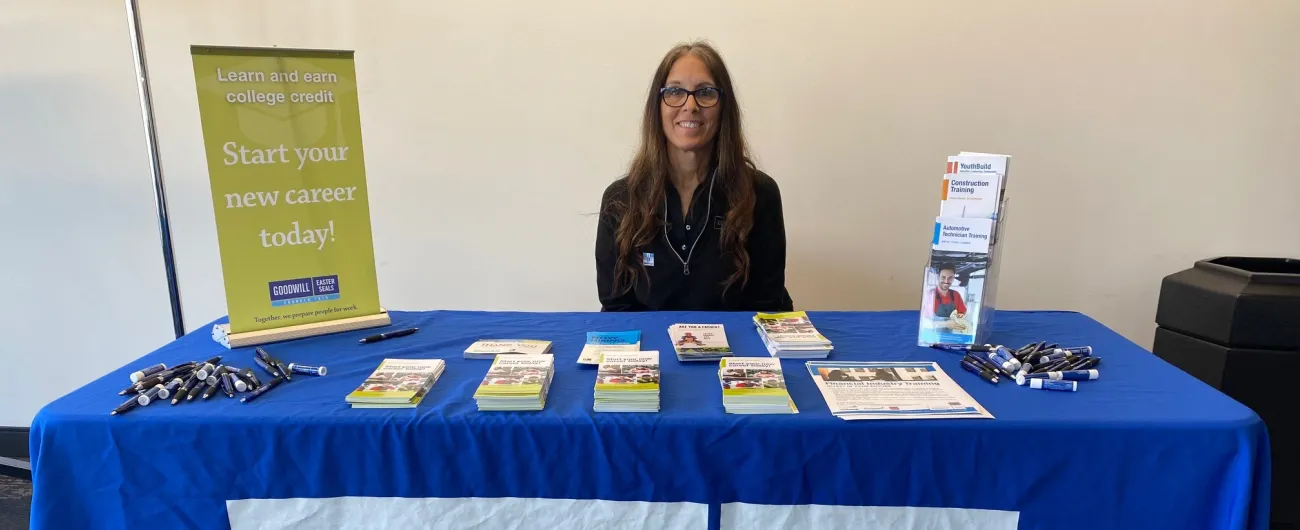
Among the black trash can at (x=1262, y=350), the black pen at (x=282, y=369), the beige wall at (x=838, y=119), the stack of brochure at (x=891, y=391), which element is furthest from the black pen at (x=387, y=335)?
the black trash can at (x=1262, y=350)

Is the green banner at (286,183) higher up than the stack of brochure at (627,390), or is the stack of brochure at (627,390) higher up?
the green banner at (286,183)

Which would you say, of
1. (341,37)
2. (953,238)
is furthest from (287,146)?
(953,238)

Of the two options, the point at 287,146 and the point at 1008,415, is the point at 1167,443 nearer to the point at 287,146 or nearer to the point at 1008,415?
the point at 1008,415

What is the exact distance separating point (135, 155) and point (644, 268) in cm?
203

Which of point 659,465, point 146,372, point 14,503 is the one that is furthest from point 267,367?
point 14,503

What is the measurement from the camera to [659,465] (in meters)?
1.00

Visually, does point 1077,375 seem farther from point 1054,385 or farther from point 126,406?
point 126,406

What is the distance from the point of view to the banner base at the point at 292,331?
4.33ft

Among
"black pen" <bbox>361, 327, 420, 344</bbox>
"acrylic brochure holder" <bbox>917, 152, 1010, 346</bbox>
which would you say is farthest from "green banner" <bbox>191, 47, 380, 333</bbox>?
"acrylic brochure holder" <bbox>917, 152, 1010, 346</bbox>

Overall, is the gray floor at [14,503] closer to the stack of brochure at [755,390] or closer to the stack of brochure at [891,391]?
the stack of brochure at [755,390]

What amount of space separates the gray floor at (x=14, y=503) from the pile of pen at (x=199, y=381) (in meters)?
1.48

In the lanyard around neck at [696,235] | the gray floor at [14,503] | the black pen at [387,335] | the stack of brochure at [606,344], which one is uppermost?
the lanyard around neck at [696,235]

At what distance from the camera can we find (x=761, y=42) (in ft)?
7.45

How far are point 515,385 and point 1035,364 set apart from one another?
963mm
